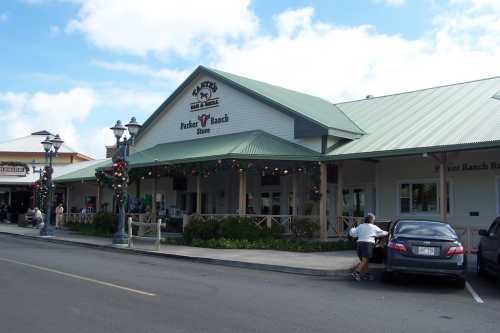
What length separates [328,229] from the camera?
929 inches

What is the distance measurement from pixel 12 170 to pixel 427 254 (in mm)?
39208

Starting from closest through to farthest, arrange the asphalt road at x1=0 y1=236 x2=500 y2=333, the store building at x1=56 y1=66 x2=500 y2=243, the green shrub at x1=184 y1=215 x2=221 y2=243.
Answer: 1. the asphalt road at x1=0 y1=236 x2=500 y2=333
2. the store building at x1=56 y1=66 x2=500 y2=243
3. the green shrub at x1=184 y1=215 x2=221 y2=243

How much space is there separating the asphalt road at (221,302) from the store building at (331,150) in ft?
22.4

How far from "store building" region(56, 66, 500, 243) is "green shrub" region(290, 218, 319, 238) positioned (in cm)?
39

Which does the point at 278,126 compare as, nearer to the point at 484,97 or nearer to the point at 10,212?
the point at 484,97

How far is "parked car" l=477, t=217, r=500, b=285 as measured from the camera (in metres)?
12.2

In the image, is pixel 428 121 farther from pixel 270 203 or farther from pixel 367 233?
pixel 367 233

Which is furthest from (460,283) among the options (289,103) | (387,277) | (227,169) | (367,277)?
(289,103)

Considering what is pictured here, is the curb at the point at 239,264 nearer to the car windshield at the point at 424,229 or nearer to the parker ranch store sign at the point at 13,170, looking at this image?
the car windshield at the point at 424,229

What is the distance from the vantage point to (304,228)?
21.3m

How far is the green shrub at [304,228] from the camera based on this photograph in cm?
2125

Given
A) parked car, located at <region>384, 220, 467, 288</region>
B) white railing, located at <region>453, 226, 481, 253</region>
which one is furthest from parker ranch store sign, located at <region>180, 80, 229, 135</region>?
parked car, located at <region>384, 220, 467, 288</region>

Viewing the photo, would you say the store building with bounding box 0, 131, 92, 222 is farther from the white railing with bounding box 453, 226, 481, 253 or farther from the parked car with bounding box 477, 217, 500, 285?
the parked car with bounding box 477, 217, 500, 285

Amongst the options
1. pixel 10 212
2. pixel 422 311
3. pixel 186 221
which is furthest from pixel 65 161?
pixel 422 311
